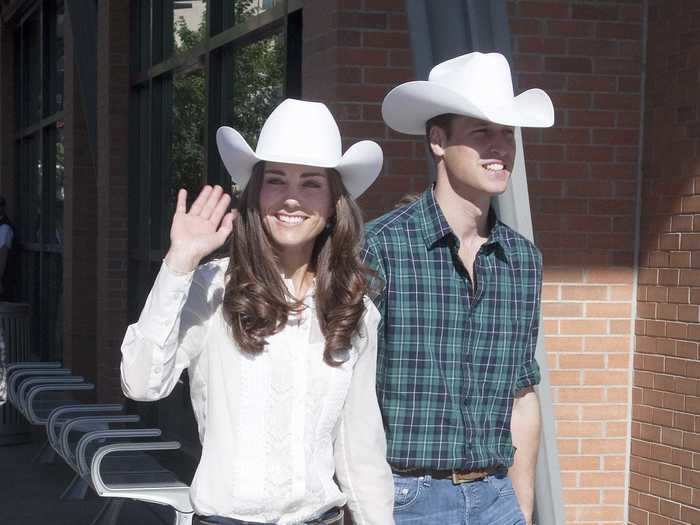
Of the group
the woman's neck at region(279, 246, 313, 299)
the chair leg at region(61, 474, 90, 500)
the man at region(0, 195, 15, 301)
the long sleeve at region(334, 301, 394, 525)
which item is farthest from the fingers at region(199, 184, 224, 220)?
the man at region(0, 195, 15, 301)

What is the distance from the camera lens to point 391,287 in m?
3.45

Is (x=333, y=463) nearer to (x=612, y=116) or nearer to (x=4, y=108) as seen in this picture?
(x=612, y=116)

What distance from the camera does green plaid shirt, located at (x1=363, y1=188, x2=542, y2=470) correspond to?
3.41 meters

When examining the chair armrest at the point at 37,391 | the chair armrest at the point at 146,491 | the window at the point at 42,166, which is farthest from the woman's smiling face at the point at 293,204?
the window at the point at 42,166

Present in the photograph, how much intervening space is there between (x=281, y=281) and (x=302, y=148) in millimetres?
331

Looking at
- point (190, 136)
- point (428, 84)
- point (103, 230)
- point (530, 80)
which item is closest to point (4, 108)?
point (103, 230)

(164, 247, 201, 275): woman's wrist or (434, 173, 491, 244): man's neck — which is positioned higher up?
(434, 173, 491, 244): man's neck

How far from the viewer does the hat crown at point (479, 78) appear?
3.53 m

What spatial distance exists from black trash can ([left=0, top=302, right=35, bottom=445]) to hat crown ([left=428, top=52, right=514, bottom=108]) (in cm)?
781

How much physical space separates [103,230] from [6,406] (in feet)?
5.71

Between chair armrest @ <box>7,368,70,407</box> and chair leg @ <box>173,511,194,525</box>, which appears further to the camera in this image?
chair armrest @ <box>7,368,70,407</box>

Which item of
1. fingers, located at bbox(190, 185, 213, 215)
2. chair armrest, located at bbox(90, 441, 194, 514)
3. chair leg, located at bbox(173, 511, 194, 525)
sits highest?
fingers, located at bbox(190, 185, 213, 215)

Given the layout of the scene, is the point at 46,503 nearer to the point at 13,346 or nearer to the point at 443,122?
the point at 13,346

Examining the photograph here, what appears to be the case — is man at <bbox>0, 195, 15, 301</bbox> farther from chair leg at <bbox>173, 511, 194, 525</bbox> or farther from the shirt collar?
the shirt collar
